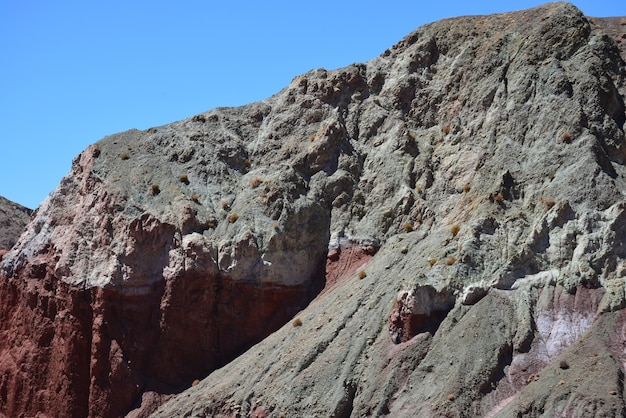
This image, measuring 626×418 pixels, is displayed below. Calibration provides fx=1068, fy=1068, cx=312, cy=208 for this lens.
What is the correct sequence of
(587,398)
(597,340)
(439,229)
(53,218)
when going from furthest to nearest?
(53,218), (439,229), (597,340), (587,398)

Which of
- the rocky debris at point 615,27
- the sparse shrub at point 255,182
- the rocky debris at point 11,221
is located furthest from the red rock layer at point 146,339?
the rocky debris at point 11,221

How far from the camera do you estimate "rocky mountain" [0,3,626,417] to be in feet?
122

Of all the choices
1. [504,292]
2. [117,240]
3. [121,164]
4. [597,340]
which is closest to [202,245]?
[117,240]

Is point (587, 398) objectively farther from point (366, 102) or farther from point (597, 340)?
point (366, 102)

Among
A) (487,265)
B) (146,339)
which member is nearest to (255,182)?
(146,339)

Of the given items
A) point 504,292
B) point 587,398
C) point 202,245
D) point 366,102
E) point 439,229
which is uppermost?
point 366,102

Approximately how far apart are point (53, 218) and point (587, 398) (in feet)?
95.5

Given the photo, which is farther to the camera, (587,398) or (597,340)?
(597,340)

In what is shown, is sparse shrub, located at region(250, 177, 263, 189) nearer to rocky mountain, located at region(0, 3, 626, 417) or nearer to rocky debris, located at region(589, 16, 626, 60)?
rocky mountain, located at region(0, 3, 626, 417)

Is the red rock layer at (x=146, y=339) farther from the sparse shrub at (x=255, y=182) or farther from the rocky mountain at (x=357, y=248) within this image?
the sparse shrub at (x=255, y=182)

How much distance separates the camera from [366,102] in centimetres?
5194

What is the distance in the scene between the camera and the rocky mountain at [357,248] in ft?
122

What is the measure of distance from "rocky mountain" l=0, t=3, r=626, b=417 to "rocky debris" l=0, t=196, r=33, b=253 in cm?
2238

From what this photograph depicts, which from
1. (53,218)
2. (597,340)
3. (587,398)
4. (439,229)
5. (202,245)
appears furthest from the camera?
(53,218)
